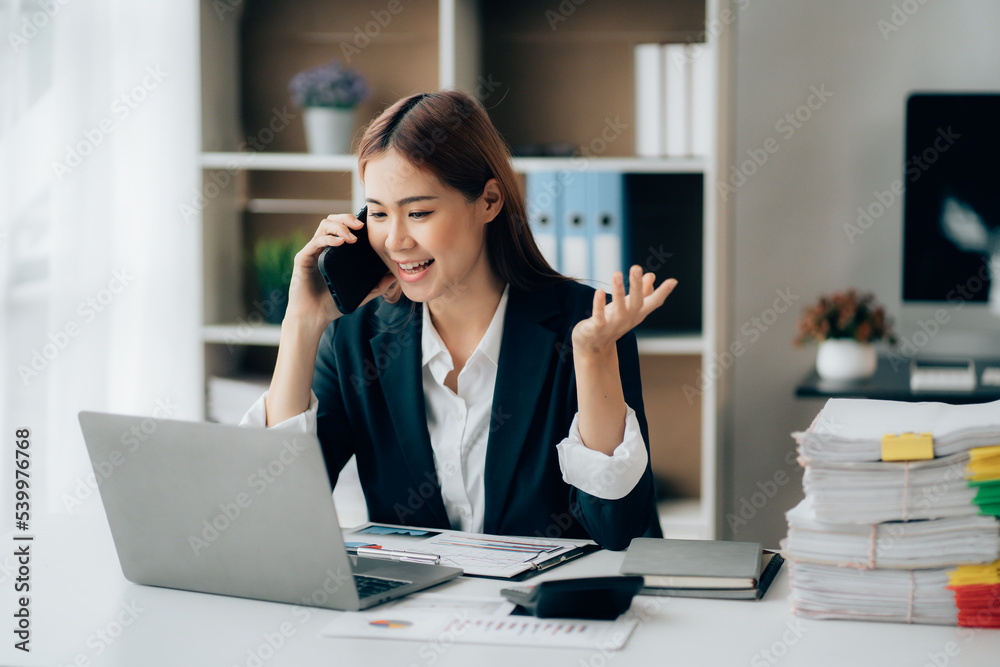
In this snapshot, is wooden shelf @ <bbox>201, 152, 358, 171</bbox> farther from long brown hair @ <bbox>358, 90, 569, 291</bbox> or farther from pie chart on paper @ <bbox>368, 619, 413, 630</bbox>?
pie chart on paper @ <bbox>368, 619, 413, 630</bbox>

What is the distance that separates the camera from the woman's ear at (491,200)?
5.28 feet

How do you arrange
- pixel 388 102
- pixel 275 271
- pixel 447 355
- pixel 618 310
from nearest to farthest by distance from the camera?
pixel 618 310
pixel 447 355
pixel 275 271
pixel 388 102

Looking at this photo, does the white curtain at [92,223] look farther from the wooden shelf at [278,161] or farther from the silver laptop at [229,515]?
the silver laptop at [229,515]

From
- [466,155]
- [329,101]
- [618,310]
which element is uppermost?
[329,101]

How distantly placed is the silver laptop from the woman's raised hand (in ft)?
1.15

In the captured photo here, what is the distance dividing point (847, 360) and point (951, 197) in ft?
1.64

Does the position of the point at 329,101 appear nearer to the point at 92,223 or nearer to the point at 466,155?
the point at 92,223

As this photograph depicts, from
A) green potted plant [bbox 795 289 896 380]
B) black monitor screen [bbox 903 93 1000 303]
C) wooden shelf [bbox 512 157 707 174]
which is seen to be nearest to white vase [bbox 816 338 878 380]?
green potted plant [bbox 795 289 896 380]

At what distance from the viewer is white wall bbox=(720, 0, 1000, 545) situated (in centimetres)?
258

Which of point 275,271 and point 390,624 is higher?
point 275,271

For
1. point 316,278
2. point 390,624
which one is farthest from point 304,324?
point 390,624

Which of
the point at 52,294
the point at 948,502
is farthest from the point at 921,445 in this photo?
the point at 52,294

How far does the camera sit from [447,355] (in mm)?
1620

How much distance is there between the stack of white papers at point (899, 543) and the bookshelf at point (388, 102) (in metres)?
1.51
